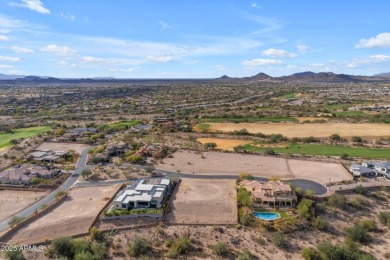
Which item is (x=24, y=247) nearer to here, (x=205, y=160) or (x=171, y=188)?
(x=171, y=188)

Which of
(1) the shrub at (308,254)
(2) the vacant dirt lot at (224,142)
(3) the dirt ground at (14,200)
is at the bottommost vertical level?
(1) the shrub at (308,254)

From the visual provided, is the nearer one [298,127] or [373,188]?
[373,188]

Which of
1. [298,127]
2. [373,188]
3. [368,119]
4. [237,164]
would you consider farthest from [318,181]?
[368,119]

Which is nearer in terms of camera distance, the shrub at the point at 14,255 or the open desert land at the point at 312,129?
the shrub at the point at 14,255

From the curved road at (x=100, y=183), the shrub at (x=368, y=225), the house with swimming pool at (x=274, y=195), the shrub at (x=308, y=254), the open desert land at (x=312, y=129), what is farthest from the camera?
the open desert land at (x=312, y=129)

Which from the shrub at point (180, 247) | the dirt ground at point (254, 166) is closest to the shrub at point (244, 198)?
the dirt ground at point (254, 166)

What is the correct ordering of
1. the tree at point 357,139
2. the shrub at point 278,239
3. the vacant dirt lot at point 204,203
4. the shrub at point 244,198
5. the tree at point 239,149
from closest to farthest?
1. the shrub at point 278,239
2. the vacant dirt lot at point 204,203
3. the shrub at point 244,198
4. the tree at point 239,149
5. the tree at point 357,139

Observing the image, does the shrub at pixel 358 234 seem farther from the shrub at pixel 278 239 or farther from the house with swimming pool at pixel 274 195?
the house with swimming pool at pixel 274 195
